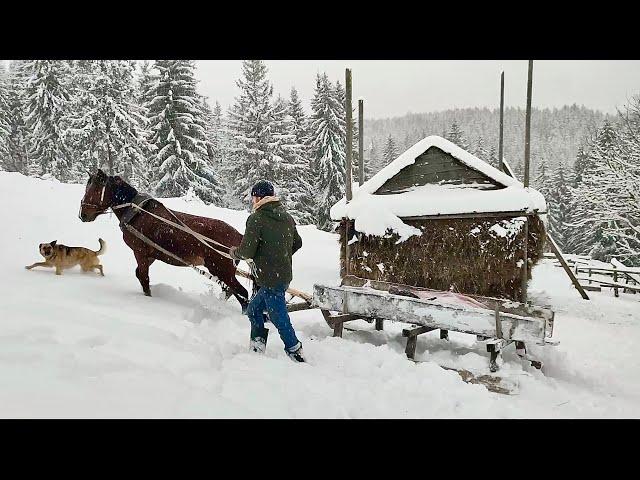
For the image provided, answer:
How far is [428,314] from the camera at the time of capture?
17.9 ft

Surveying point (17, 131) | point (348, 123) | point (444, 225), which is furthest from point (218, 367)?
point (17, 131)

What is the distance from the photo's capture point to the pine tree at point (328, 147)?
99.1 ft

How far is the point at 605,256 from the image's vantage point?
108 ft

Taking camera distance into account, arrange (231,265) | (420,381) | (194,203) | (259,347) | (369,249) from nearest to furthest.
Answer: (420,381) < (259,347) < (231,265) < (369,249) < (194,203)

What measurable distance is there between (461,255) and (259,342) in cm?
696

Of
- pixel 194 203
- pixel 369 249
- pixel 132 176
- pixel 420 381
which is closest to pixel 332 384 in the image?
pixel 420 381

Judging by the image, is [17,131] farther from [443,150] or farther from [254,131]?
[443,150]

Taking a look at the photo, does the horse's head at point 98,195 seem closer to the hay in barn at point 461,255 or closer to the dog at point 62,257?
the dog at point 62,257

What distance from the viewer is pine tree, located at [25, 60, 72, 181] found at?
31141mm

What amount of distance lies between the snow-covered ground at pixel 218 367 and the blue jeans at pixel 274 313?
0.28 metres

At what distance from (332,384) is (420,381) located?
0.99m

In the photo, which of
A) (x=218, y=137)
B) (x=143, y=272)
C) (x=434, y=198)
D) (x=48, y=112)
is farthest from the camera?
(x=218, y=137)
